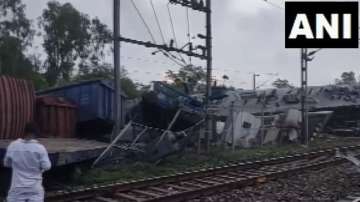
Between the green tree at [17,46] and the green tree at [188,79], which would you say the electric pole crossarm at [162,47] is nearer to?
the green tree at [188,79]

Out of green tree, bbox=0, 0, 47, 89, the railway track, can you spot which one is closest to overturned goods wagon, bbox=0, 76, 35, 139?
the railway track

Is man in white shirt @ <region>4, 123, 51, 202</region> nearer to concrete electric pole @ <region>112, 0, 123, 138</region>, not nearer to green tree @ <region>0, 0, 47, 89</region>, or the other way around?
concrete electric pole @ <region>112, 0, 123, 138</region>

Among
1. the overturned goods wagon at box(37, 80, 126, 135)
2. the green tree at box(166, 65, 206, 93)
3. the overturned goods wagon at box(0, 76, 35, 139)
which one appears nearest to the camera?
the overturned goods wagon at box(0, 76, 35, 139)

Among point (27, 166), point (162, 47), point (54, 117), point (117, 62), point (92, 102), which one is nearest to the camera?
point (27, 166)

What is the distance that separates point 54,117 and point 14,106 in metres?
2.60

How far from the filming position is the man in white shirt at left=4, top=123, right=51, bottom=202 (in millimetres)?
6902

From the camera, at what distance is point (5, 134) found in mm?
13953

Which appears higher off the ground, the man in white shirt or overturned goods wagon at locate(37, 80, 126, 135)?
overturned goods wagon at locate(37, 80, 126, 135)

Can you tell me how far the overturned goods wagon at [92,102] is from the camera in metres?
18.9

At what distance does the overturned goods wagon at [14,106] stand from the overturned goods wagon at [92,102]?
3309 millimetres

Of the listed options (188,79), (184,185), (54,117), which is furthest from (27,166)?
(188,79)

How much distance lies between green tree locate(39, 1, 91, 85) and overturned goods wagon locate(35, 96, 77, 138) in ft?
160

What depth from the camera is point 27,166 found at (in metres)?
6.95

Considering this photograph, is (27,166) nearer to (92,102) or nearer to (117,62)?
(92,102)
